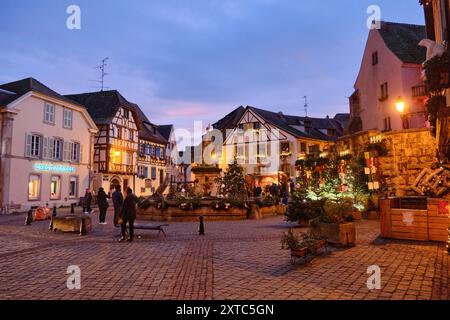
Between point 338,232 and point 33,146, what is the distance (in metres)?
25.0

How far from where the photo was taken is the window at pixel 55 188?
92.4 feet

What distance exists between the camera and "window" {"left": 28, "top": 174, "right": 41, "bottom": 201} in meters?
25.9

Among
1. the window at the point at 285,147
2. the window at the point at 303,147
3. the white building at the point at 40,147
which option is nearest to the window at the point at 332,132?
the window at the point at 303,147

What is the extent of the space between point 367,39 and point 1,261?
30.6 metres

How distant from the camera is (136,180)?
41.6 meters

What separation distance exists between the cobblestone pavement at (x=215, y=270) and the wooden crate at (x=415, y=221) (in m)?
0.47

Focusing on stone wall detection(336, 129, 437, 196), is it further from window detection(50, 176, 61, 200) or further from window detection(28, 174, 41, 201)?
window detection(50, 176, 61, 200)

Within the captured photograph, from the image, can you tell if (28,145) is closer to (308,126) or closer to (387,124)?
(387,124)

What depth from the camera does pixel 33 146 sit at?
85.8 ft

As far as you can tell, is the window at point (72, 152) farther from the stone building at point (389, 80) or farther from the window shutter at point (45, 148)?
the stone building at point (389, 80)

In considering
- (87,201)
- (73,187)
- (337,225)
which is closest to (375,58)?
(337,225)

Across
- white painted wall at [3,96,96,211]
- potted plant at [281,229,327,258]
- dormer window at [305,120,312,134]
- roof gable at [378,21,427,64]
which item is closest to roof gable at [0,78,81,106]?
white painted wall at [3,96,96,211]
